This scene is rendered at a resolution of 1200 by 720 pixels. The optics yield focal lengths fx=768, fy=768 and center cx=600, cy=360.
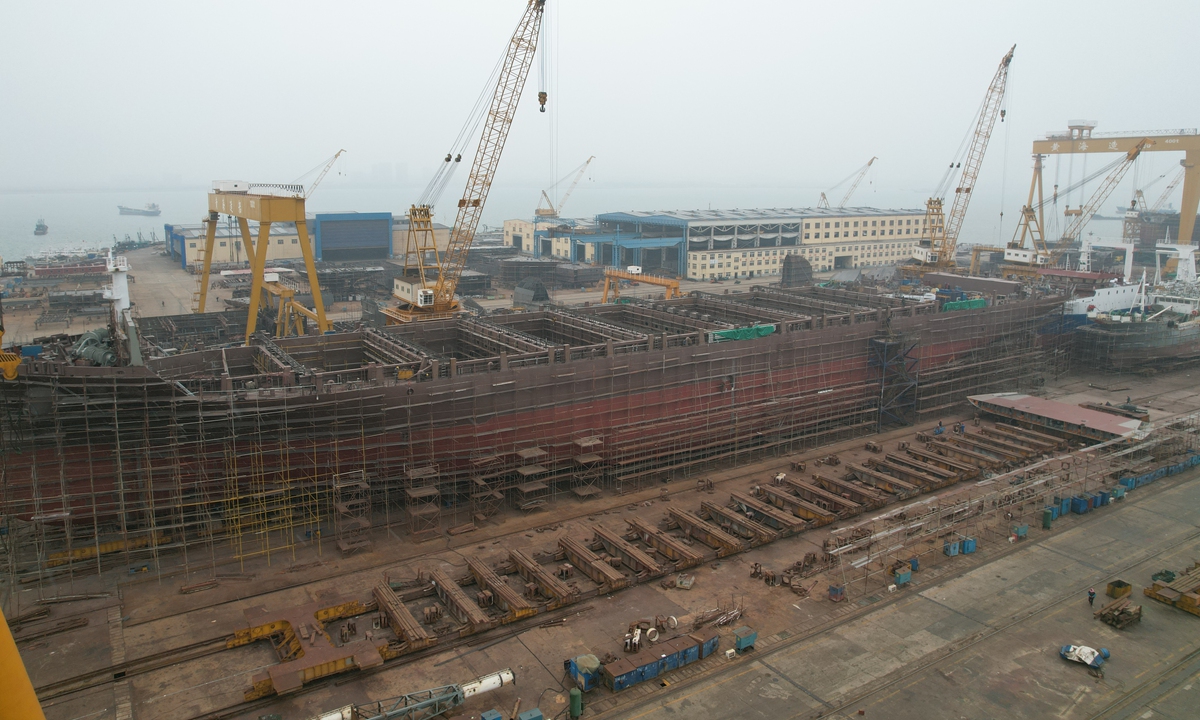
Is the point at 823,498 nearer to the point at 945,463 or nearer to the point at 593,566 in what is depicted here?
the point at 945,463

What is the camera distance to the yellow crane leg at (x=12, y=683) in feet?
26.7

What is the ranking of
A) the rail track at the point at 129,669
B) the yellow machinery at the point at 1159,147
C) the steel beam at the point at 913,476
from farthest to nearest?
the yellow machinery at the point at 1159,147 → the steel beam at the point at 913,476 → the rail track at the point at 129,669

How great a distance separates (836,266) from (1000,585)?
9502 cm

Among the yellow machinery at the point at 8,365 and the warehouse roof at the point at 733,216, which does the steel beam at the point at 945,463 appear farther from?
the warehouse roof at the point at 733,216

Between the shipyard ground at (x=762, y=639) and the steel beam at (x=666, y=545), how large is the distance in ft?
1.82

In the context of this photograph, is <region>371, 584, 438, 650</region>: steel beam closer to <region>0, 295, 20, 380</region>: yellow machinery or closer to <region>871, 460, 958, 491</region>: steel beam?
<region>0, 295, 20, 380</region>: yellow machinery

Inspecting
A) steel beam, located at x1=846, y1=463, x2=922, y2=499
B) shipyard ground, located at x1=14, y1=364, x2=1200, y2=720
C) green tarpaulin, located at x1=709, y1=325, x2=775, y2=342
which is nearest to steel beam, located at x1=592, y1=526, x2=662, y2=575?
shipyard ground, located at x1=14, y1=364, x2=1200, y2=720

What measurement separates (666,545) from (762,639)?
584cm

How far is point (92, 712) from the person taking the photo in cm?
1988

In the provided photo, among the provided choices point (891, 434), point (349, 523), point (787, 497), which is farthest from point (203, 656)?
point (891, 434)

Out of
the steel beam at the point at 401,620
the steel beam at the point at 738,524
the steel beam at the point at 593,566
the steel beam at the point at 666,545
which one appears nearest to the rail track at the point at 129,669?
the steel beam at the point at 401,620

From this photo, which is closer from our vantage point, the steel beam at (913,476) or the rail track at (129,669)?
the rail track at (129,669)

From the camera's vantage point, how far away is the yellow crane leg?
8141 mm

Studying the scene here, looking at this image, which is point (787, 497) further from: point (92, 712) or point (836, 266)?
point (836, 266)
